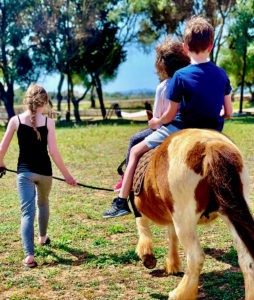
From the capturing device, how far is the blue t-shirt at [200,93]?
14.1 ft

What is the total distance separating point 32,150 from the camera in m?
5.69

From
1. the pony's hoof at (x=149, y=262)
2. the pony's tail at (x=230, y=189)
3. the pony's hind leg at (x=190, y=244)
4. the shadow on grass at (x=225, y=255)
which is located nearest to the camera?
the pony's tail at (x=230, y=189)

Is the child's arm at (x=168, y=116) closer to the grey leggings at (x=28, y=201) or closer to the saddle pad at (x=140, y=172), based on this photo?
the saddle pad at (x=140, y=172)

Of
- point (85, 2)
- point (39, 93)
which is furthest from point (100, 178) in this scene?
point (85, 2)

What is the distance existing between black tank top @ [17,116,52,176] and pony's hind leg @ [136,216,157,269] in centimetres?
131

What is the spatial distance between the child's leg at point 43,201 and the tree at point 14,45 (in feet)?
103

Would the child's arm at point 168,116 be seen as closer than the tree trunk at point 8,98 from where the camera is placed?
Yes

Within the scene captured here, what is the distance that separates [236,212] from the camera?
12.0ft

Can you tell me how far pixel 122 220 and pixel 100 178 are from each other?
12.5 feet

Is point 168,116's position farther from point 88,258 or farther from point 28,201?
point 88,258

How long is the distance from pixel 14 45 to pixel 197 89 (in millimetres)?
33960

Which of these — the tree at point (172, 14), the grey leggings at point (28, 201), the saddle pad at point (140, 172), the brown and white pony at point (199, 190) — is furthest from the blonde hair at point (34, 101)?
the tree at point (172, 14)

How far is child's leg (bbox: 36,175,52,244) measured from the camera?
5.82m

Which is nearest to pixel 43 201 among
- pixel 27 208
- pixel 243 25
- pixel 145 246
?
pixel 27 208
